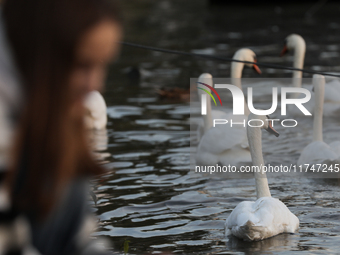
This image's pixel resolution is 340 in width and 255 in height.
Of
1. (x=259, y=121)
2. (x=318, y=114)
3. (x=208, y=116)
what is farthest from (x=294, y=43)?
(x=259, y=121)

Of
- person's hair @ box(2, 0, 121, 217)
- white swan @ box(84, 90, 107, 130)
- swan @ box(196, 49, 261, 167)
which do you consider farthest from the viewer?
white swan @ box(84, 90, 107, 130)

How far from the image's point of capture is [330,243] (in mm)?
4816

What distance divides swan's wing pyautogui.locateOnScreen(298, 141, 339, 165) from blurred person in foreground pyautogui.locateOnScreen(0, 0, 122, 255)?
19.1ft

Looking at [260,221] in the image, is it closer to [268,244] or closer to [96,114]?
[268,244]

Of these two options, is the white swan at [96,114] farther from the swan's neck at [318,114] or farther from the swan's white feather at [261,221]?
the swan's white feather at [261,221]

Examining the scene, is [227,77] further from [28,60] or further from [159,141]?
[28,60]

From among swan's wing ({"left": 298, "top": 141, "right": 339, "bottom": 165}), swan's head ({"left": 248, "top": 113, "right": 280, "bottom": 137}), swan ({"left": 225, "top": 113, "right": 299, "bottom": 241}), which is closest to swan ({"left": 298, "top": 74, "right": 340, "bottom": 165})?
swan's wing ({"left": 298, "top": 141, "right": 339, "bottom": 165})

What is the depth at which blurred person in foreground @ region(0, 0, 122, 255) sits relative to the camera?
1300 mm

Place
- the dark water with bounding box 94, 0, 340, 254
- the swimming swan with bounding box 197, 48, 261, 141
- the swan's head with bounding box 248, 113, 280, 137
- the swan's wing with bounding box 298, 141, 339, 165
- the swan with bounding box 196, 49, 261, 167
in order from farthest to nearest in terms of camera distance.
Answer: the swimming swan with bounding box 197, 48, 261, 141
the swan with bounding box 196, 49, 261, 167
the swan's wing with bounding box 298, 141, 339, 165
the swan's head with bounding box 248, 113, 280, 137
the dark water with bounding box 94, 0, 340, 254

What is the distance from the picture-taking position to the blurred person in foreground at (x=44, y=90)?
1.30 metres

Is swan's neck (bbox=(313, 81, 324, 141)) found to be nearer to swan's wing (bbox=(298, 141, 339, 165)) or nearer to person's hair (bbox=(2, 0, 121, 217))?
swan's wing (bbox=(298, 141, 339, 165))

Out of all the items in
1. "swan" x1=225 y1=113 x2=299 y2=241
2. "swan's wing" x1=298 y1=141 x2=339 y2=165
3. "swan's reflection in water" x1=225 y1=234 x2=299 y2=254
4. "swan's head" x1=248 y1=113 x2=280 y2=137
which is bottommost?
"swan's reflection in water" x1=225 y1=234 x2=299 y2=254

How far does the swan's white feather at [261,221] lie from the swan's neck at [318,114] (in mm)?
2613

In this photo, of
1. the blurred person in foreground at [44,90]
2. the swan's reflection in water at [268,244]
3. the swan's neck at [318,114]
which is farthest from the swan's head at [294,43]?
the blurred person in foreground at [44,90]
